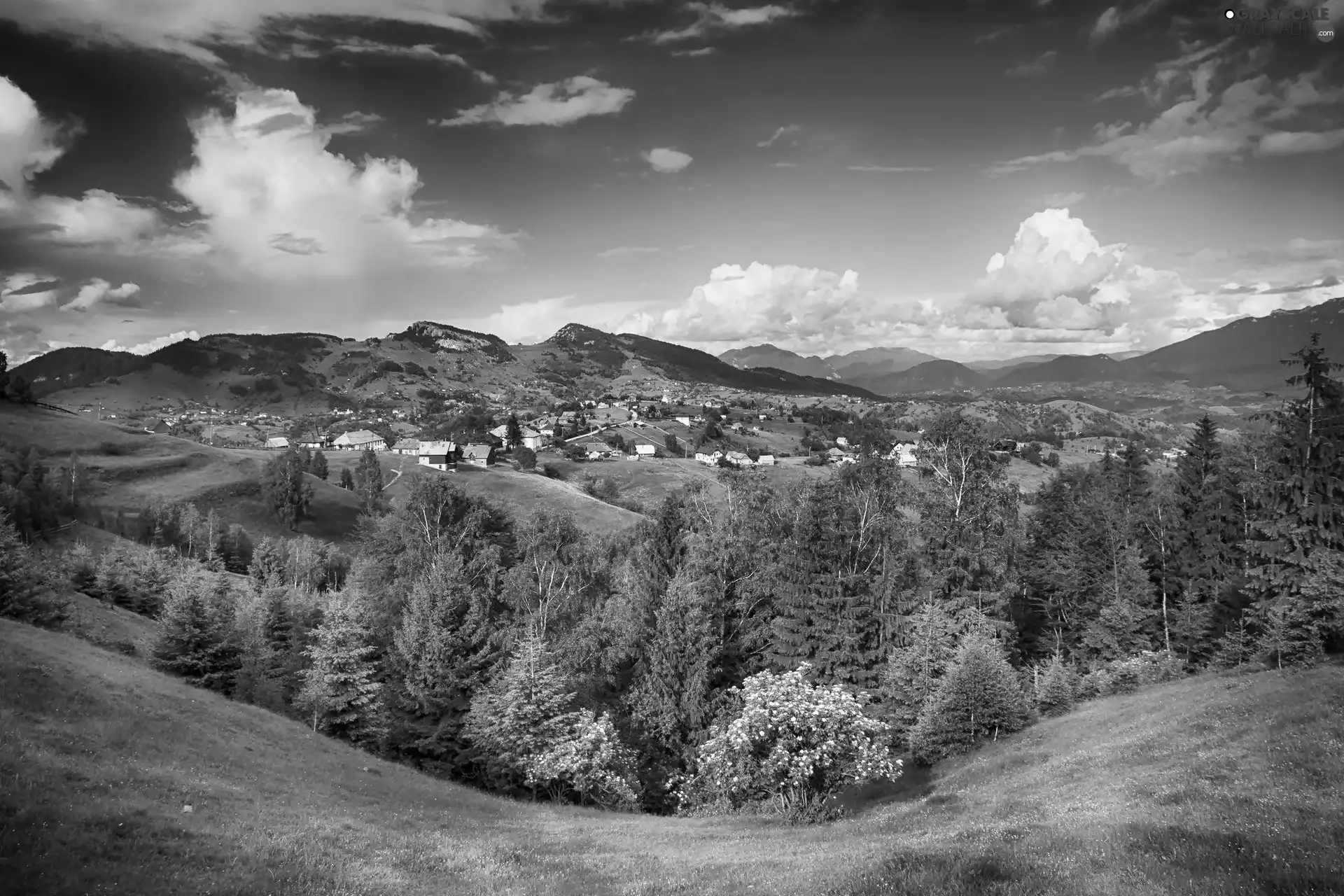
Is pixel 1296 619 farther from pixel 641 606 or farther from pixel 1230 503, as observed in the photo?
pixel 641 606

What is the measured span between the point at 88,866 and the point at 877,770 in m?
23.6

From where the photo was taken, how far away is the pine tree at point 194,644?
136ft

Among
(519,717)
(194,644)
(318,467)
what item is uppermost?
(318,467)

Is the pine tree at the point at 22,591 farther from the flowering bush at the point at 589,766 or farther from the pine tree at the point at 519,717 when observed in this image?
the flowering bush at the point at 589,766

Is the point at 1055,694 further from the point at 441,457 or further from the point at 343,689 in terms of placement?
the point at 441,457

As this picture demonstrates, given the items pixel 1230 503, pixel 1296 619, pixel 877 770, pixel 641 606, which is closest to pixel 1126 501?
pixel 1230 503

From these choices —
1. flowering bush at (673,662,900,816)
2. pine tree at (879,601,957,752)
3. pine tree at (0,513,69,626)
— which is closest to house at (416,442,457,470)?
pine tree at (0,513,69,626)

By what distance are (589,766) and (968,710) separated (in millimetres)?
21102

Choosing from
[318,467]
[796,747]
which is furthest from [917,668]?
[318,467]

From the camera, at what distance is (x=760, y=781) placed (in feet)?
85.7

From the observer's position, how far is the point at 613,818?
3212 cm

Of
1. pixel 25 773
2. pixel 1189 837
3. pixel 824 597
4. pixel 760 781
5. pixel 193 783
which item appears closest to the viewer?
pixel 1189 837

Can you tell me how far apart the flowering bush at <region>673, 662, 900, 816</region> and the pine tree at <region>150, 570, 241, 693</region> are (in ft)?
107

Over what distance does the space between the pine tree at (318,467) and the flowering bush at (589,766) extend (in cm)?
16190
